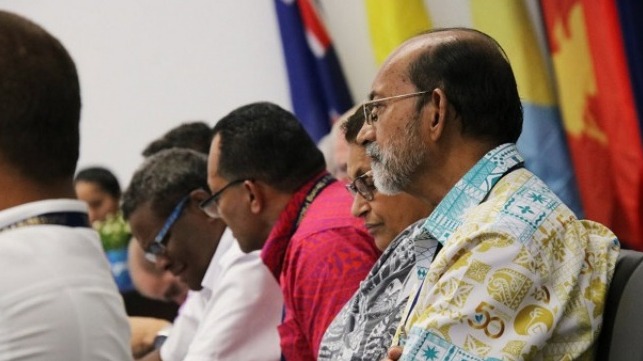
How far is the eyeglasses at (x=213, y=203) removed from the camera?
2.94 metres

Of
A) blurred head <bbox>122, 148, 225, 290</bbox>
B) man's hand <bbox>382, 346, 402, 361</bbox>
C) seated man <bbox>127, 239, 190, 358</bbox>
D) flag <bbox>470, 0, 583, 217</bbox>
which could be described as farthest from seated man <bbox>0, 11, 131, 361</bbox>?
flag <bbox>470, 0, 583, 217</bbox>

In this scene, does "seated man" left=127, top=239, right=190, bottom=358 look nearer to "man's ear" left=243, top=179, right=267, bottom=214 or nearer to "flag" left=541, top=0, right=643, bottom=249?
"man's ear" left=243, top=179, right=267, bottom=214

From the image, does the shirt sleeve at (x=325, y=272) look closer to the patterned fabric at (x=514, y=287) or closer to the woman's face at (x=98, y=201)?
the patterned fabric at (x=514, y=287)

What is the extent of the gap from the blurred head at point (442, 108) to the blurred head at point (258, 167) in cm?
92

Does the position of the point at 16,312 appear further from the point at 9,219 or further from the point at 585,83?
the point at 585,83

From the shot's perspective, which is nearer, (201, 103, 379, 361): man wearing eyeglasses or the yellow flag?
(201, 103, 379, 361): man wearing eyeglasses

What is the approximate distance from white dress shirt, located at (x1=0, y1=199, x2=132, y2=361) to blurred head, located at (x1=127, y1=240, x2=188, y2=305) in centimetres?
229

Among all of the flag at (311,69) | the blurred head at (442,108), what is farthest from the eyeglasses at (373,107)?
the flag at (311,69)

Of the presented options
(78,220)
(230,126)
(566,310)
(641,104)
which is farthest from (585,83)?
(78,220)

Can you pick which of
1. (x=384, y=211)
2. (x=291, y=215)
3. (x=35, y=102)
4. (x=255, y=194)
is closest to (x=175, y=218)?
(x=255, y=194)

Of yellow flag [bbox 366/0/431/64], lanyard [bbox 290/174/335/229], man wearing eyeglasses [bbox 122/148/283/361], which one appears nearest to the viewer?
lanyard [bbox 290/174/335/229]

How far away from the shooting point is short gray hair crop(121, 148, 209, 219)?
3330 mm

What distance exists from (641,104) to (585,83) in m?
0.20

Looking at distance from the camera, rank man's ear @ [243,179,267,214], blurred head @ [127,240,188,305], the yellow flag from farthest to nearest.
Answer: the yellow flag → blurred head @ [127,240,188,305] → man's ear @ [243,179,267,214]
